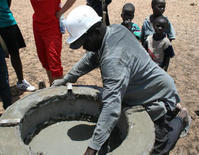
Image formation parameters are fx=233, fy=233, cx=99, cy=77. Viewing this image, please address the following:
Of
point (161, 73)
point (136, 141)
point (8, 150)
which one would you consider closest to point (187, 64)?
point (161, 73)

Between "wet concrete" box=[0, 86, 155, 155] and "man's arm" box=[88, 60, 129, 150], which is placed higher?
"man's arm" box=[88, 60, 129, 150]

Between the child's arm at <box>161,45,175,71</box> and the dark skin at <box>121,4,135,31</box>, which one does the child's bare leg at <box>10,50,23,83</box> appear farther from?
the child's arm at <box>161,45,175,71</box>

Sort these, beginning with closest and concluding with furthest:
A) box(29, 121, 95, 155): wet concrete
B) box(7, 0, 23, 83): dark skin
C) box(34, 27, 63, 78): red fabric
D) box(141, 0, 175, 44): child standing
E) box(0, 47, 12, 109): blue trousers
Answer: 1. box(29, 121, 95, 155): wet concrete
2. box(0, 47, 12, 109): blue trousers
3. box(34, 27, 63, 78): red fabric
4. box(141, 0, 175, 44): child standing
5. box(7, 0, 23, 83): dark skin

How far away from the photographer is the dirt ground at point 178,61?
327 cm

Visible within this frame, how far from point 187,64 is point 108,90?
11.6 feet

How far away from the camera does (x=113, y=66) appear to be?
1.67 metres

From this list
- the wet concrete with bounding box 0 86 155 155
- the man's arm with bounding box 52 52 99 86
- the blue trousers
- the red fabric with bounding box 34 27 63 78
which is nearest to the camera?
the wet concrete with bounding box 0 86 155 155

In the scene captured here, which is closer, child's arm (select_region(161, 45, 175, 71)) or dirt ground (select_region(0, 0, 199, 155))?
child's arm (select_region(161, 45, 175, 71))

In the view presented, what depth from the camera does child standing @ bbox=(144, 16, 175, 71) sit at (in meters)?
3.02

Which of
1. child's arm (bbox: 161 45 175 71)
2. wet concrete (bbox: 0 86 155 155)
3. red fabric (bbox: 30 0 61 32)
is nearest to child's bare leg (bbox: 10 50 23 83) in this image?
red fabric (bbox: 30 0 61 32)

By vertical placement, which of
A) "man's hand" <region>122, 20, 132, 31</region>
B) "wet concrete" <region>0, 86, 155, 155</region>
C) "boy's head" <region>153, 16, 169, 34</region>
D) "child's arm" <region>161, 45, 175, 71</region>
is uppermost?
"boy's head" <region>153, 16, 169, 34</region>

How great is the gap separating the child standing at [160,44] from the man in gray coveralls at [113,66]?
107 cm

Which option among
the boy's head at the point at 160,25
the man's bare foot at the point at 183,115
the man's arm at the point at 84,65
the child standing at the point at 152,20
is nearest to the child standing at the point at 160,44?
the boy's head at the point at 160,25

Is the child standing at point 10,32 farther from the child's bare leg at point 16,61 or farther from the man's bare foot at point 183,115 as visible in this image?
the man's bare foot at point 183,115
